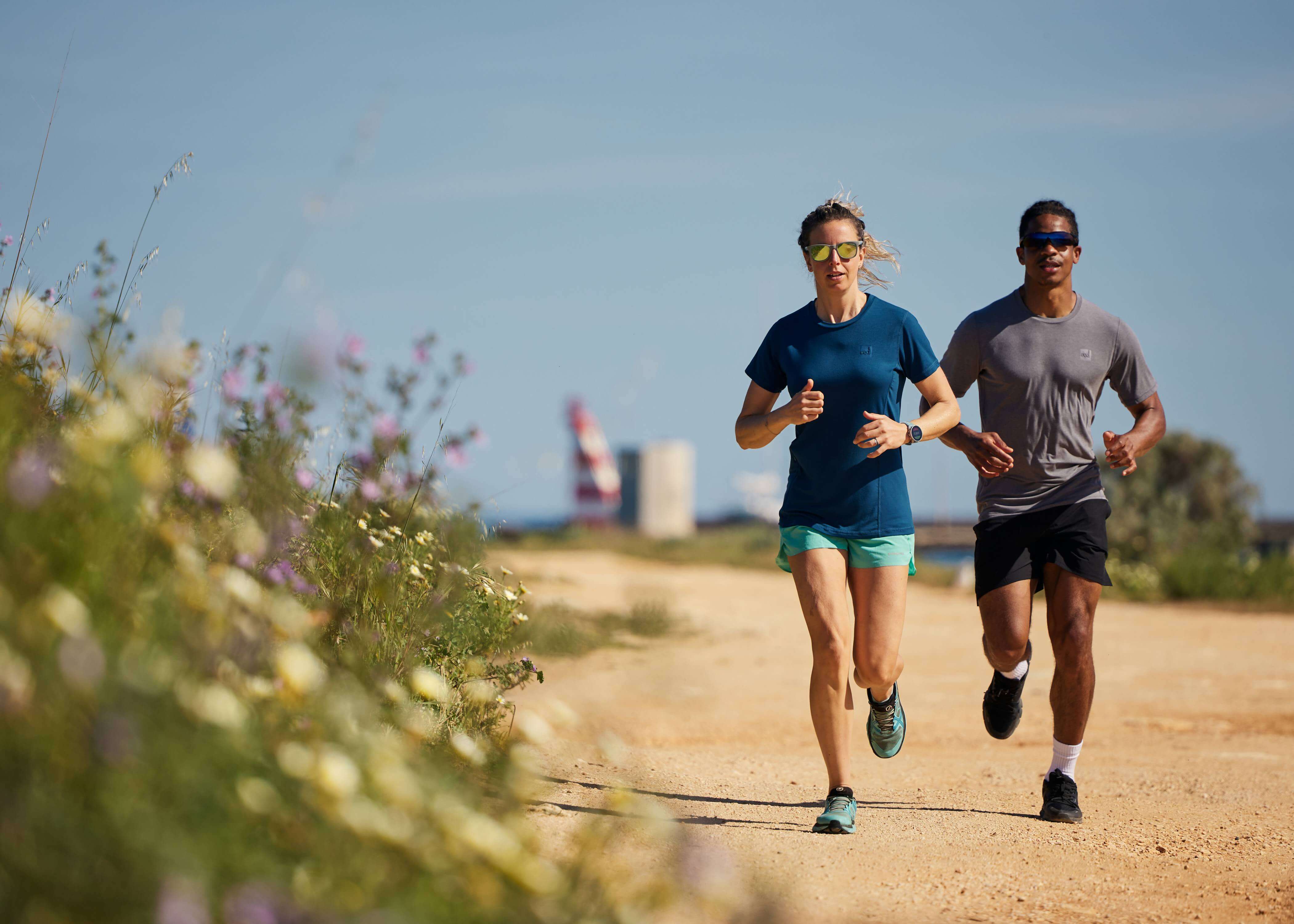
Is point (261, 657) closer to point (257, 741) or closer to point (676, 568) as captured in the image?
point (257, 741)

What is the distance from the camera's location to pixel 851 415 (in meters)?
4.39

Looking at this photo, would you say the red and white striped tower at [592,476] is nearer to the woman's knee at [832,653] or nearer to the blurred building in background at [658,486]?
the blurred building in background at [658,486]

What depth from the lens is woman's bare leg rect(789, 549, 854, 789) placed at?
4258mm

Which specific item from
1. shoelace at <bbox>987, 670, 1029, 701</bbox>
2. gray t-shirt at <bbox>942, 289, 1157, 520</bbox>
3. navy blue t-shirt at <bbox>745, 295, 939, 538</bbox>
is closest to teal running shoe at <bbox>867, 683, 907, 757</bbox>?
shoelace at <bbox>987, 670, 1029, 701</bbox>

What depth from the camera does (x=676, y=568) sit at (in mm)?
20000

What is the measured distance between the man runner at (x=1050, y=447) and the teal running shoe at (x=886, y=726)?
508 mm

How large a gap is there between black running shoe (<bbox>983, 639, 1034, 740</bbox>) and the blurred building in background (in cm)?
3201

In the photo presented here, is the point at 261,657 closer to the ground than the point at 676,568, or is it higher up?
higher up

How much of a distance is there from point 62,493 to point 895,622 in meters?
3.02

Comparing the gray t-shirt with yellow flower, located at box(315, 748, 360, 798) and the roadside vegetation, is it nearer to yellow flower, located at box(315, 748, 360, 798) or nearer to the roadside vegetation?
the roadside vegetation

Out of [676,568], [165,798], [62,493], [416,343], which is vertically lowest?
[676,568]

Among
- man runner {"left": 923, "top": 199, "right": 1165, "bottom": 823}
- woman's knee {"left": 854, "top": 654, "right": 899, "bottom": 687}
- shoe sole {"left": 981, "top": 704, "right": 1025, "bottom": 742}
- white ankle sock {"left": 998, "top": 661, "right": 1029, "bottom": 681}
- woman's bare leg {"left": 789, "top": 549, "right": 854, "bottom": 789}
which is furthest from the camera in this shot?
shoe sole {"left": 981, "top": 704, "right": 1025, "bottom": 742}

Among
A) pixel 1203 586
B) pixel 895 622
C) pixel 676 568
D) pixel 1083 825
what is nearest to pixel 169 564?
pixel 895 622

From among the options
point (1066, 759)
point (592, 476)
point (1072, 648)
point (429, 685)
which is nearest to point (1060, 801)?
point (1066, 759)
